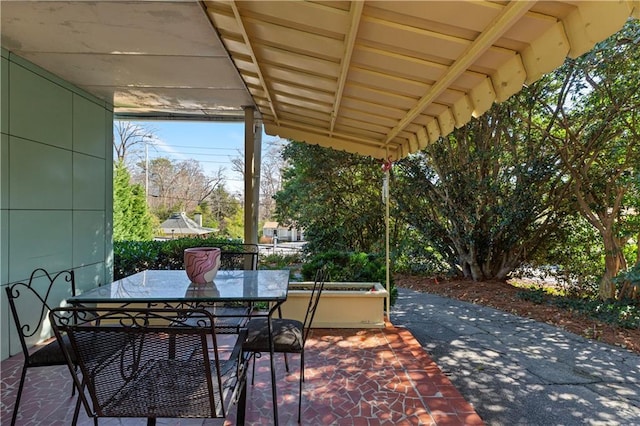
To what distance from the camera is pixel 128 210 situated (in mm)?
8922

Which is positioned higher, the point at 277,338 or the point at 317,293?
the point at 317,293

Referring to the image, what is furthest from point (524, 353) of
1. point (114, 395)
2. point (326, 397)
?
point (114, 395)

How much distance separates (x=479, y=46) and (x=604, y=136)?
4.91 meters

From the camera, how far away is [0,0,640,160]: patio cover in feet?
4.91

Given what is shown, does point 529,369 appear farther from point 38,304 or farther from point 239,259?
point 38,304

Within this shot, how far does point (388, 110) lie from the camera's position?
2.88 metres

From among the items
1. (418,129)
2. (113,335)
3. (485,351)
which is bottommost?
(485,351)

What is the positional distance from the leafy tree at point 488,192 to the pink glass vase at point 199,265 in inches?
213

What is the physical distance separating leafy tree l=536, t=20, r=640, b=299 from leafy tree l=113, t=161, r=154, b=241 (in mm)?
8980

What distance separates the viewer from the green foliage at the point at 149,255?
15.9 ft

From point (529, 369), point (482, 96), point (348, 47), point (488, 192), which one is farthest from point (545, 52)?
point (488, 192)

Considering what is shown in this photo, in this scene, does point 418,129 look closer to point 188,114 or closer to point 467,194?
point 188,114

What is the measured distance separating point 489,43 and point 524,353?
3.21m

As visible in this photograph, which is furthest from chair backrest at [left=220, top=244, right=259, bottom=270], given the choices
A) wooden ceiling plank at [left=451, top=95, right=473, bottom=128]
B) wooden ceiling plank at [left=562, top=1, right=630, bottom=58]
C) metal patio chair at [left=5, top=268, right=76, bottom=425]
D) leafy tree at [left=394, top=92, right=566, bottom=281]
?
leafy tree at [left=394, top=92, right=566, bottom=281]
